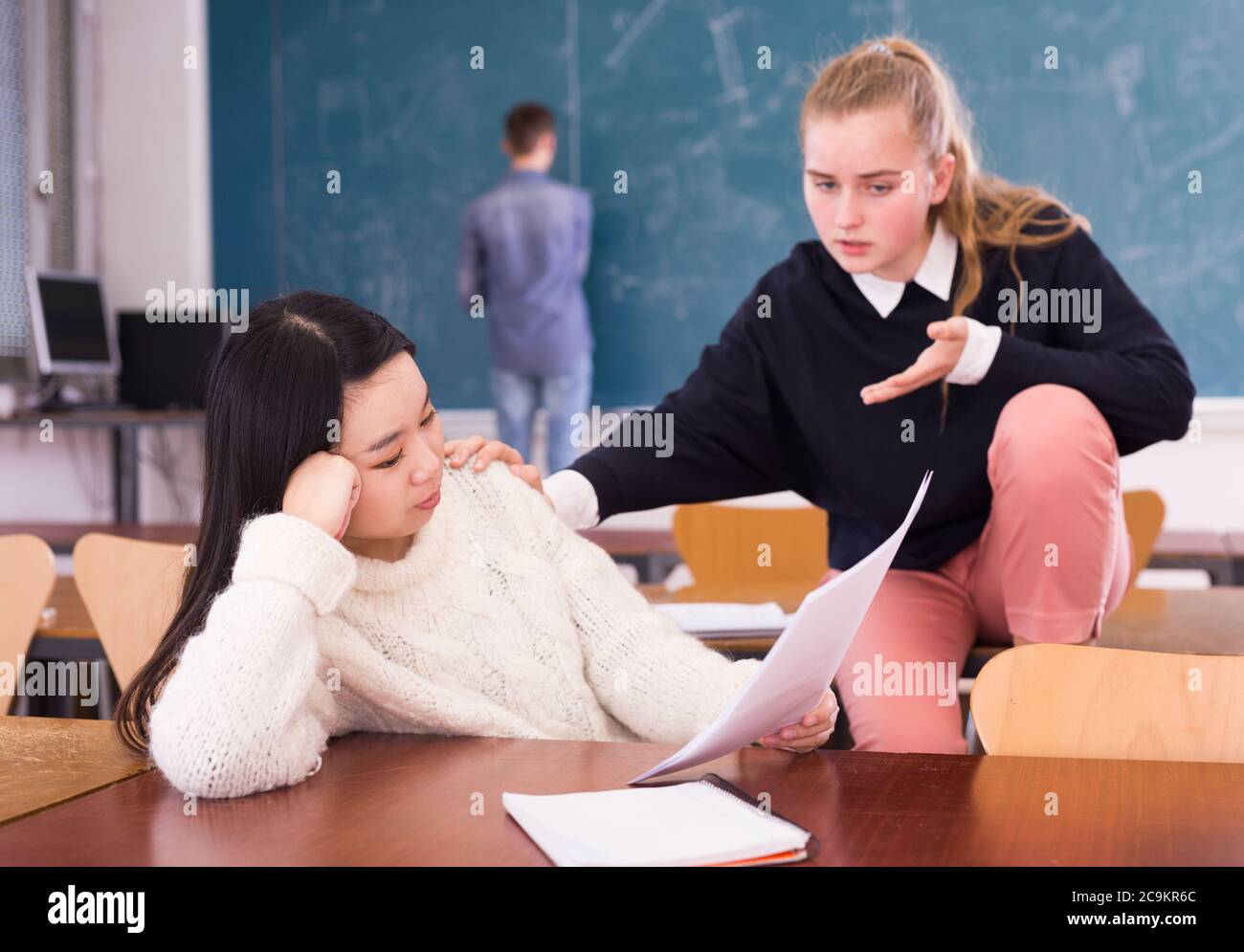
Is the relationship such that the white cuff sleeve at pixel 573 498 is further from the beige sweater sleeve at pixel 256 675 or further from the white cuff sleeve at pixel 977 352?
the beige sweater sleeve at pixel 256 675

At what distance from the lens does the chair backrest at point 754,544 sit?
2740mm

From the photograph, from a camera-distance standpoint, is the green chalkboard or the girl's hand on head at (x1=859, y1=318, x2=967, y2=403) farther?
the green chalkboard

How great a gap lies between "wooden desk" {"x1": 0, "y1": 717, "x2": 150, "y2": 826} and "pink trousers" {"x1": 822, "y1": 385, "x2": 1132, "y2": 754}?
33.4 inches

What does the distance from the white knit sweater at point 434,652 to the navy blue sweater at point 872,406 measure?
1.70ft

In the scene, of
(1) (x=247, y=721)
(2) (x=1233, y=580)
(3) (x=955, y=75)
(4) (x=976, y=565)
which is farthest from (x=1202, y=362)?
(1) (x=247, y=721)

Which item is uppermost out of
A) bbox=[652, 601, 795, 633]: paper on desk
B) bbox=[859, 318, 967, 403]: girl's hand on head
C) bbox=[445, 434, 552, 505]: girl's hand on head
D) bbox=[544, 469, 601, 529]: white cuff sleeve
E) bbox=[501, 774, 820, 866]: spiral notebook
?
bbox=[859, 318, 967, 403]: girl's hand on head

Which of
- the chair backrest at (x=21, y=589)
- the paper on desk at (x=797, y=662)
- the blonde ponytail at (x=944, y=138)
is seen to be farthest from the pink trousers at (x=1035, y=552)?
the chair backrest at (x=21, y=589)

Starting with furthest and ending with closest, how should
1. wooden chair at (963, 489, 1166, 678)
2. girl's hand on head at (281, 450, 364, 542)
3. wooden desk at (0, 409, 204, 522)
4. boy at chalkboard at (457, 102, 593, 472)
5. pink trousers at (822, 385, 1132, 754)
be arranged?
boy at chalkboard at (457, 102, 593, 472) → wooden desk at (0, 409, 204, 522) → wooden chair at (963, 489, 1166, 678) → pink trousers at (822, 385, 1132, 754) → girl's hand on head at (281, 450, 364, 542)

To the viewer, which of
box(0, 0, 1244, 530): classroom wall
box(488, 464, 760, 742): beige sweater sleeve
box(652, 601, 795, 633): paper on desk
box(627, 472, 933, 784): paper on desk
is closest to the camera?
box(627, 472, 933, 784): paper on desk

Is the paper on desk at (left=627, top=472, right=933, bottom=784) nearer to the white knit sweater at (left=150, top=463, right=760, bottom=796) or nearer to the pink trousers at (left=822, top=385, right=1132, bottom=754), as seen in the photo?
the white knit sweater at (left=150, top=463, right=760, bottom=796)

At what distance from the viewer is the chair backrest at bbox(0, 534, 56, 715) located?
1833mm

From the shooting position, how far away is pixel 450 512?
136 cm

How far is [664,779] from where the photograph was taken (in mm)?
941

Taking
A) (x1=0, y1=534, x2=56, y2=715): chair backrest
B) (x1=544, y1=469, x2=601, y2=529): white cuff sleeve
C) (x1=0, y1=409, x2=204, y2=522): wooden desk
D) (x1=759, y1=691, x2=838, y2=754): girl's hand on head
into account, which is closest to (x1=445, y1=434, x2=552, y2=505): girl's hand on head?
(x1=544, y1=469, x2=601, y2=529): white cuff sleeve
